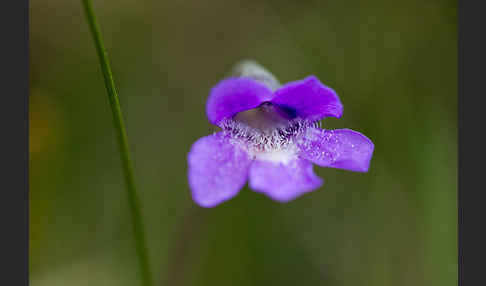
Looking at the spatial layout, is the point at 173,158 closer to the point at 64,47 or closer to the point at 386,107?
the point at 64,47

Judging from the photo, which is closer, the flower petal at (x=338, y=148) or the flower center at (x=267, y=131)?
the flower petal at (x=338, y=148)

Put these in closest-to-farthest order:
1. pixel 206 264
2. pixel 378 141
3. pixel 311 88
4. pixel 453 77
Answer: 1. pixel 311 88
2. pixel 206 264
3. pixel 378 141
4. pixel 453 77

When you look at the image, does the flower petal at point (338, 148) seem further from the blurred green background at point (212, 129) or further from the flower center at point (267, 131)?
the blurred green background at point (212, 129)

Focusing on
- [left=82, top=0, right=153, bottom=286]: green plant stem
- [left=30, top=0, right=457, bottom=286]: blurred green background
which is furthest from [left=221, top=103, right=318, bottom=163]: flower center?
[left=30, top=0, right=457, bottom=286]: blurred green background

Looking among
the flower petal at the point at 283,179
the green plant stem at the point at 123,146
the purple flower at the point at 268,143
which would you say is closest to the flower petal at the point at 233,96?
the purple flower at the point at 268,143

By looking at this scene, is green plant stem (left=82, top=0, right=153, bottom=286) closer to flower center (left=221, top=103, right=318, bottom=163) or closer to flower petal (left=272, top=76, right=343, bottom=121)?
flower center (left=221, top=103, right=318, bottom=163)

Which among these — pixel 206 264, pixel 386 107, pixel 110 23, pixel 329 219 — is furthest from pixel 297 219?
pixel 110 23

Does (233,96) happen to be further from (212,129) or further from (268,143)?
(212,129)

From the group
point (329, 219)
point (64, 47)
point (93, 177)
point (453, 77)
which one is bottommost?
point (329, 219)
